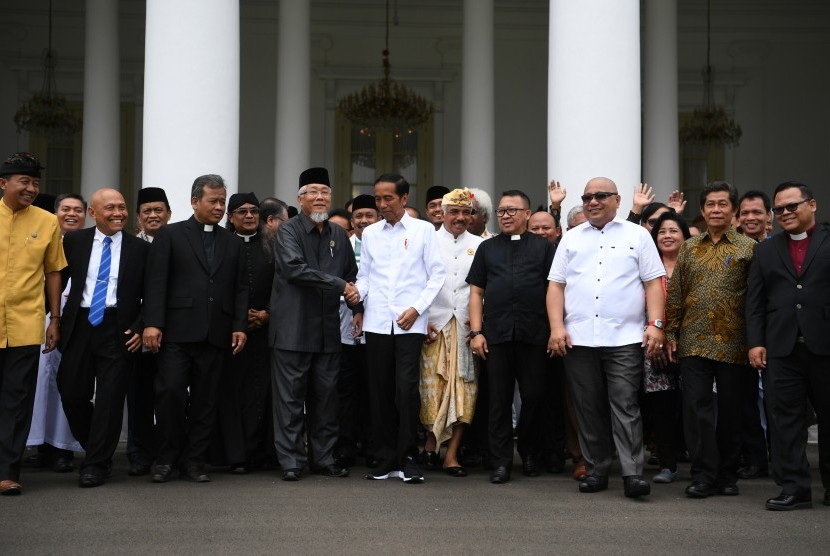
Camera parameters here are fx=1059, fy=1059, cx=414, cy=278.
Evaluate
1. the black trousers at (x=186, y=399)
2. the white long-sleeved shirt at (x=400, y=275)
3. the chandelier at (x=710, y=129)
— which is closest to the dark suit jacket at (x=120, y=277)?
the black trousers at (x=186, y=399)

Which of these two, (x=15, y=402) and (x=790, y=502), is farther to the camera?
(x=15, y=402)

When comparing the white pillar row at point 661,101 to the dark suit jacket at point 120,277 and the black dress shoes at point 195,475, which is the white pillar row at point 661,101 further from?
the black dress shoes at point 195,475

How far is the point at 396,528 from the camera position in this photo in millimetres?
5340

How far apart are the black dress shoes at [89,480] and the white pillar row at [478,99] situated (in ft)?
27.8

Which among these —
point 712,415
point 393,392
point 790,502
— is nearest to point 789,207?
point 712,415

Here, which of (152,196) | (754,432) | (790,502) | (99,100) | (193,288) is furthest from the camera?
(99,100)

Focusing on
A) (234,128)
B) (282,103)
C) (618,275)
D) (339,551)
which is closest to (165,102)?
(234,128)

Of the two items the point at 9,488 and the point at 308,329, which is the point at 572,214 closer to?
the point at 308,329

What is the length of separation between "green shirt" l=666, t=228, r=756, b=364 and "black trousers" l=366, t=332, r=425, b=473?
5.60 feet

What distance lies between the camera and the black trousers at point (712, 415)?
6.34m

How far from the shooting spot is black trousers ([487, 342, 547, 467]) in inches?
271

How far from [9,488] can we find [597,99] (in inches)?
192

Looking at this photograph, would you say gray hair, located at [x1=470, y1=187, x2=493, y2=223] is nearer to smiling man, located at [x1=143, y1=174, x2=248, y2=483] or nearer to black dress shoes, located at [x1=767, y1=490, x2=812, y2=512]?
smiling man, located at [x1=143, y1=174, x2=248, y2=483]

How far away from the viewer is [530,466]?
279 inches
